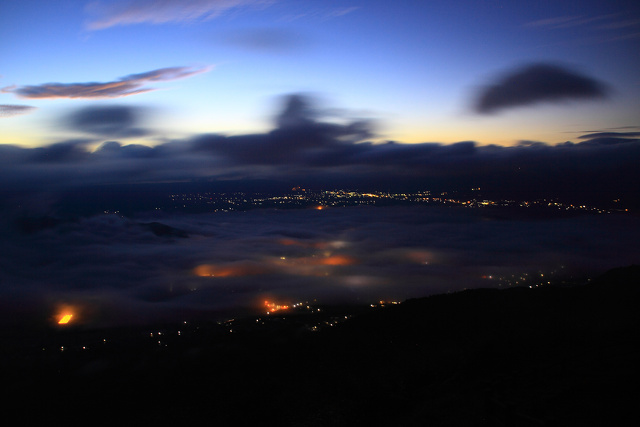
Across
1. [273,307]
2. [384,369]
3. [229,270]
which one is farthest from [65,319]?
[384,369]

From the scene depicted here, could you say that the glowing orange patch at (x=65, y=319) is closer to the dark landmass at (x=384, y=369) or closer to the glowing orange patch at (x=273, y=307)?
the dark landmass at (x=384, y=369)

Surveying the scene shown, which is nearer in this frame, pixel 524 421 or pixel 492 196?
pixel 524 421

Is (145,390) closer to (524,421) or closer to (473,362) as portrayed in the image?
(473,362)

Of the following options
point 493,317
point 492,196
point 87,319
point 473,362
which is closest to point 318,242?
point 87,319

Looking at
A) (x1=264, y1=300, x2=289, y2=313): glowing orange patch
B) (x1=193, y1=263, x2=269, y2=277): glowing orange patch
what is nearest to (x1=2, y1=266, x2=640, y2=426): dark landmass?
(x1=264, y1=300, x2=289, y2=313): glowing orange patch

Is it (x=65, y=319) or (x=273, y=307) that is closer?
(x=273, y=307)

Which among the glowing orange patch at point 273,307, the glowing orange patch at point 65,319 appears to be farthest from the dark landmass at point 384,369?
the glowing orange patch at point 65,319

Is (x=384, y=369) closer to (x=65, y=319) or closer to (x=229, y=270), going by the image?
(x=65, y=319)

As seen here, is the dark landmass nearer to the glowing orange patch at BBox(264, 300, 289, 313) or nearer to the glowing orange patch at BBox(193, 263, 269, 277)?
the glowing orange patch at BBox(264, 300, 289, 313)
